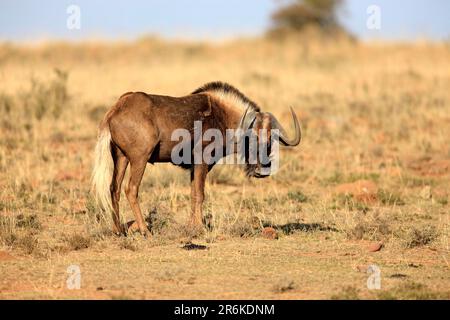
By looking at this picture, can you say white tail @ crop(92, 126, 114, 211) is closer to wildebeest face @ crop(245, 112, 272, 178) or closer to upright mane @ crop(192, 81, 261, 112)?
upright mane @ crop(192, 81, 261, 112)

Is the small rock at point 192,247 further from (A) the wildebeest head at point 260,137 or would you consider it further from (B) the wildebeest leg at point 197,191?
(A) the wildebeest head at point 260,137

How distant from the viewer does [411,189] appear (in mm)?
12617

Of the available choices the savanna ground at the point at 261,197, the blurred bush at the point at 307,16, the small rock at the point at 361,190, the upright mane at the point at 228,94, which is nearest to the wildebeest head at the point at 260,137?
the upright mane at the point at 228,94

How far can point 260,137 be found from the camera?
32.3 feet

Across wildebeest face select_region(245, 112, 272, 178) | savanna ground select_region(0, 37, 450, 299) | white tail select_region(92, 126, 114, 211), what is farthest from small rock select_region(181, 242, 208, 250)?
wildebeest face select_region(245, 112, 272, 178)

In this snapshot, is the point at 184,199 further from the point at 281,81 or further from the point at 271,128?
the point at 281,81

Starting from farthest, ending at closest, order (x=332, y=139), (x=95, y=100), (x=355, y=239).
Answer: (x=95, y=100), (x=332, y=139), (x=355, y=239)

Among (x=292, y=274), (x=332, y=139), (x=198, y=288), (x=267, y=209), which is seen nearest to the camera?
(x=198, y=288)

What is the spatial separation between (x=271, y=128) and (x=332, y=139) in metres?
6.30

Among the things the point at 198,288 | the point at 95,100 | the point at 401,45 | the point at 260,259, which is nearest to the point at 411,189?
the point at 260,259

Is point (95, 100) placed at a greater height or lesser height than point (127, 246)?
greater

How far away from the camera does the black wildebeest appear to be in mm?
8969

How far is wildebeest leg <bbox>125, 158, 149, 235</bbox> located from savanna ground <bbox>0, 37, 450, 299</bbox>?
236mm

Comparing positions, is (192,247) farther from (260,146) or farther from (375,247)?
(375,247)
